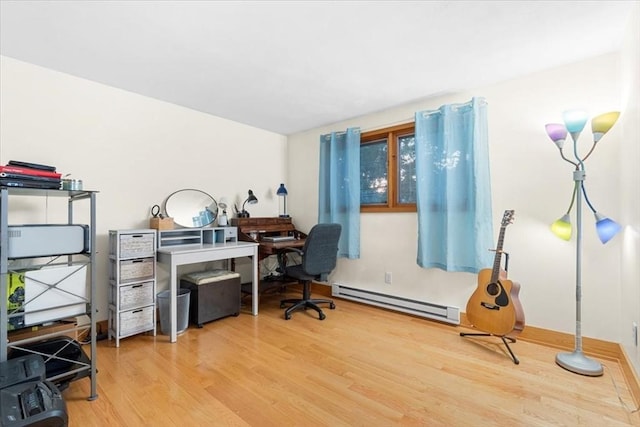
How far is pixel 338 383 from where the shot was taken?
69.5 inches

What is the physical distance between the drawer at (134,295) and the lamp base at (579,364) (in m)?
3.21

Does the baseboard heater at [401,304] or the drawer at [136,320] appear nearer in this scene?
the drawer at [136,320]

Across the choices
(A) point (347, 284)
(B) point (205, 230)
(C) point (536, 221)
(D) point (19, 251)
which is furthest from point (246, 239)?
(C) point (536, 221)

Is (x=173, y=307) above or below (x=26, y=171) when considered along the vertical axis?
below

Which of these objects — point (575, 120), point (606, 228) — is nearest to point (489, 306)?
point (606, 228)

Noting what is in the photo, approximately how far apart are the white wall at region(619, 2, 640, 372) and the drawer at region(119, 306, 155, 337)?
341 cm

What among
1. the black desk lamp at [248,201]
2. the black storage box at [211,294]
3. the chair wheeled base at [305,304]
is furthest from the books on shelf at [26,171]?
the chair wheeled base at [305,304]

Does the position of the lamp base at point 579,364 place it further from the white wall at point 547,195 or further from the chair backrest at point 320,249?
the chair backrest at point 320,249

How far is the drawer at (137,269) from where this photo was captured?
2.32m

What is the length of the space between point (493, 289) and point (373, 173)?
174 centimetres

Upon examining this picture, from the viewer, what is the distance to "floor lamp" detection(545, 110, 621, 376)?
1.84 meters

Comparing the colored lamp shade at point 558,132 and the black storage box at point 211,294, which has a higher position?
the colored lamp shade at point 558,132

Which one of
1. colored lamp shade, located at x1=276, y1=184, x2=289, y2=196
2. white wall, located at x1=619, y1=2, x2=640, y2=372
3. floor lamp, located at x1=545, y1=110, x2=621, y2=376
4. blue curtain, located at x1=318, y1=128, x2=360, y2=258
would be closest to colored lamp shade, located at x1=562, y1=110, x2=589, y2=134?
floor lamp, located at x1=545, y1=110, x2=621, y2=376

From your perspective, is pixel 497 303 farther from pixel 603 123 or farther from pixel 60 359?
pixel 60 359
